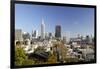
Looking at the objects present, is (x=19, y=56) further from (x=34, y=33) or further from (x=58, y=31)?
(x=58, y=31)

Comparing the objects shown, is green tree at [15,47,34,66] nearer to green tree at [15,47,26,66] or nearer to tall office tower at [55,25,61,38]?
green tree at [15,47,26,66]

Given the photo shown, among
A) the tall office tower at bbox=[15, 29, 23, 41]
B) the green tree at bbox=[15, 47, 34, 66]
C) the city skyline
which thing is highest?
the city skyline

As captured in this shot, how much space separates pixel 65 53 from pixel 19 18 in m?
0.70

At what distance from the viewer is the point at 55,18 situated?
7.90 ft

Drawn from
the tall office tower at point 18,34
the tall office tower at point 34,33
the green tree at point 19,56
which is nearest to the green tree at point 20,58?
the green tree at point 19,56

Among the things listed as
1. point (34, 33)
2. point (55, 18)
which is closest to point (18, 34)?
point (34, 33)

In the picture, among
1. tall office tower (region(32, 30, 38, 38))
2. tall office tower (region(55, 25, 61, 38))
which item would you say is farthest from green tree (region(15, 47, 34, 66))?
tall office tower (region(55, 25, 61, 38))

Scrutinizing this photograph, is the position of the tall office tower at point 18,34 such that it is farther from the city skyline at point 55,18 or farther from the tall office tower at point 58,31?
the tall office tower at point 58,31

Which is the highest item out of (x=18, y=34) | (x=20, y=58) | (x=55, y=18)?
(x=55, y=18)

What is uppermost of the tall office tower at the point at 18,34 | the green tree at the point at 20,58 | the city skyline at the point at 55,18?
the city skyline at the point at 55,18

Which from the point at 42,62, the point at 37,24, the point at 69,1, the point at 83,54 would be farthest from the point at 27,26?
the point at 83,54

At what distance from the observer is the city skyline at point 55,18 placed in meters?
2.28

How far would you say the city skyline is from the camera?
2.28 meters

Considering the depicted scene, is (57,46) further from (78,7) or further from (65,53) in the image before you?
(78,7)
